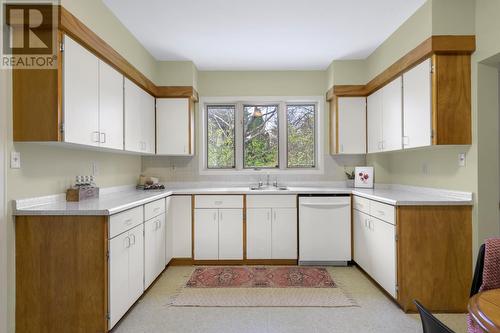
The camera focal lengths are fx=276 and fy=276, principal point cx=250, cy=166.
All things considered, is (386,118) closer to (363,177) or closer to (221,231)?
(363,177)

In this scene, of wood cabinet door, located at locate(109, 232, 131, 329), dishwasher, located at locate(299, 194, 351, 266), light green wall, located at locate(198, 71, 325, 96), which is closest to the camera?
wood cabinet door, located at locate(109, 232, 131, 329)

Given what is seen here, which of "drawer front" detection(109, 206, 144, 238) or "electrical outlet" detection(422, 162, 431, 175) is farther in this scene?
"electrical outlet" detection(422, 162, 431, 175)

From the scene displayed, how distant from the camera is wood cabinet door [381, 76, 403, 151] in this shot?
9.34 feet

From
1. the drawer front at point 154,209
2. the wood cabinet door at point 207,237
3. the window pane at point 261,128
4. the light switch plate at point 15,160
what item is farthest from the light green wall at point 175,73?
the light switch plate at point 15,160

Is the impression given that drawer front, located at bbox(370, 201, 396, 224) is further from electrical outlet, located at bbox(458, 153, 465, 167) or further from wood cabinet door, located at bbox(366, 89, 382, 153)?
wood cabinet door, located at bbox(366, 89, 382, 153)

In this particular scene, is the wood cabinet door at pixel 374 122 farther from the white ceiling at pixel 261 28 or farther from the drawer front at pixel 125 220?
the drawer front at pixel 125 220

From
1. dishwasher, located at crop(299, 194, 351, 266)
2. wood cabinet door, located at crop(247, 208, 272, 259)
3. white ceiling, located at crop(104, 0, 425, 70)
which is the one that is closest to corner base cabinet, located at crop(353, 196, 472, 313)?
dishwasher, located at crop(299, 194, 351, 266)

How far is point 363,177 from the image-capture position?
3764 millimetres

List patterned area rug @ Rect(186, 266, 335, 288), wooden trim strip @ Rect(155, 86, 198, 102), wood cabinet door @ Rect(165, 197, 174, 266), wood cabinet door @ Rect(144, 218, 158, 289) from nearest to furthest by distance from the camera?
1. wood cabinet door @ Rect(144, 218, 158, 289)
2. patterned area rug @ Rect(186, 266, 335, 288)
3. wood cabinet door @ Rect(165, 197, 174, 266)
4. wooden trim strip @ Rect(155, 86, 198, 102)

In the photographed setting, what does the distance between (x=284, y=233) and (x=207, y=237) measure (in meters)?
0.97

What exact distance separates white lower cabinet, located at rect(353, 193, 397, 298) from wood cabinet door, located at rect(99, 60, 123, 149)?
2637 millimetres

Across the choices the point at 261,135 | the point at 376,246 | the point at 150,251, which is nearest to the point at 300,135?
the point at 261,135

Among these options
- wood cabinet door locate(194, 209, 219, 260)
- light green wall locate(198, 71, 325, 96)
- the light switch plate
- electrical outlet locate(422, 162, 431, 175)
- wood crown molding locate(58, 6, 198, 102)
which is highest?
light green wall locate(198, 71, 325, 96)

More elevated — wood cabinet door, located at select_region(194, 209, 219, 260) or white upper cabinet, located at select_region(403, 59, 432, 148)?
white upper cabinet, located at select_region(403, 59, 432, 148)
